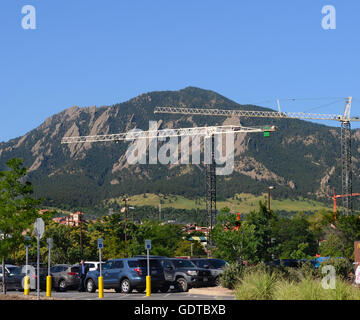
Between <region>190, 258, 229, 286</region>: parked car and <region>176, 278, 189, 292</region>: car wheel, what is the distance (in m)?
2.06

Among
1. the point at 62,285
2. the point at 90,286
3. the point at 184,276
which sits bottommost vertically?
the point at 62,285

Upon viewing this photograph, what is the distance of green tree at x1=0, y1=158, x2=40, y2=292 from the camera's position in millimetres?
35947

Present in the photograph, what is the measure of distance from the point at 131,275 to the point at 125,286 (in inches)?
25.2

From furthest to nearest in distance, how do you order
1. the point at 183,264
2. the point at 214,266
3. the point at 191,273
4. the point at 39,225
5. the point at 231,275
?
the point at 214,266 < the point at 183,264 < the point at 191,273 < the point at 231,275 < the point at 39,225

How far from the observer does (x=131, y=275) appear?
33.9 metres

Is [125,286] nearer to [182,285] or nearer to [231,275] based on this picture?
[182,285]

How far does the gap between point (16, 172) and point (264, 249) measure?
30.6 metres

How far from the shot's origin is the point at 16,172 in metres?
39.2

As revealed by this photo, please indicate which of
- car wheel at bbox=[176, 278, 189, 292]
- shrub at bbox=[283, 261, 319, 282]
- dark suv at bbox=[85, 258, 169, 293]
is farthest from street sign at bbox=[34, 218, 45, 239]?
shrub at bbox=[283, 261, 319, 282]

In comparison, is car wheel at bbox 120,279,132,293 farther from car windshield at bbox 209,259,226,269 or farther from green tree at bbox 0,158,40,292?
green tree at bbox 0,158,40,292

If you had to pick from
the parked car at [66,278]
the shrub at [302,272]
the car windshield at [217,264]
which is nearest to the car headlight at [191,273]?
the car windshield at [217,264]

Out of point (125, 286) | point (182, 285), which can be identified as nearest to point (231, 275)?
point (182, 285)

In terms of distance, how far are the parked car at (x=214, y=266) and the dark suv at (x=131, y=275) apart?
12.1 ft
